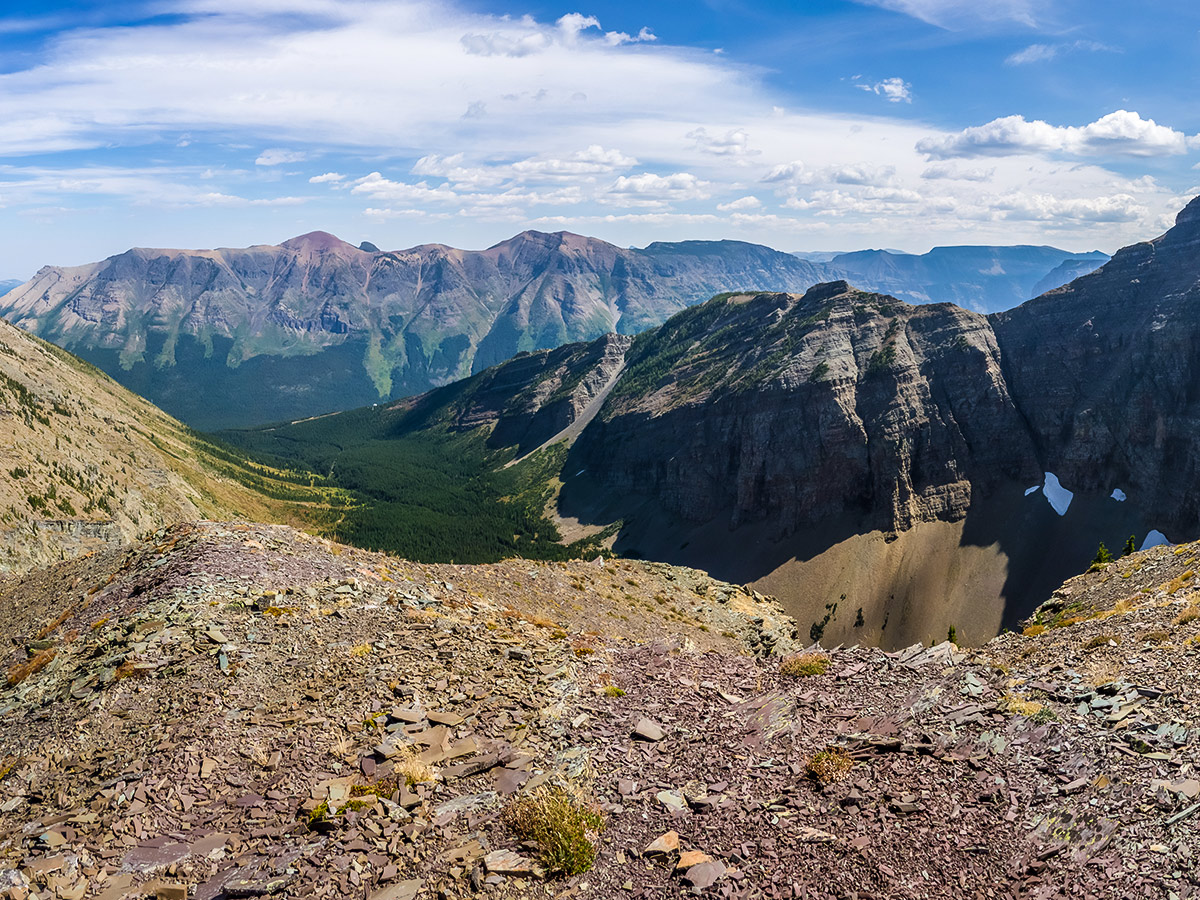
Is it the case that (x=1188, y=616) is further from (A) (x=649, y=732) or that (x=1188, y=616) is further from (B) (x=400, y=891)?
(B) (x=400, y=891)

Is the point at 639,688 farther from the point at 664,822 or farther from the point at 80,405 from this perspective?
the point at 80,405

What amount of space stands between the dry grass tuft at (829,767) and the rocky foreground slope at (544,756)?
0.07 meters

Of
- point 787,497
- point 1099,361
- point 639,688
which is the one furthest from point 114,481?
point 1099,361

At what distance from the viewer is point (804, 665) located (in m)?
22.9

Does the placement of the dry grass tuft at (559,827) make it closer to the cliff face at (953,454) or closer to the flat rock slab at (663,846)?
the flat rock slab at (663,846)

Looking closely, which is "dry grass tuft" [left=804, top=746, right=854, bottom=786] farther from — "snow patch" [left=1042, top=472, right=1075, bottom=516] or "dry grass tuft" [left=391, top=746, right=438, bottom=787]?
"snow patch" [left=1042, top=472, right=1075, bottom=516]

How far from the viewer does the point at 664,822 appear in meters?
15.2

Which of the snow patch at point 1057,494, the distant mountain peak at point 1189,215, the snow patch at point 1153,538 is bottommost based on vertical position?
the snow patch at point 1153,538

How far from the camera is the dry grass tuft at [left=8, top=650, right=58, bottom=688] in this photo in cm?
2216

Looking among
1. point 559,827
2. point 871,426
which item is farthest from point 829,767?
point 871,426

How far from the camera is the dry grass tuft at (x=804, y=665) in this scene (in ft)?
74.0

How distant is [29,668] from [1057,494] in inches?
7036

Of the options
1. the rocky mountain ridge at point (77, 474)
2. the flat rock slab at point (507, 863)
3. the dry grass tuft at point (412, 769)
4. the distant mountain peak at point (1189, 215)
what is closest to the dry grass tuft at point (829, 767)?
the flat rock slab at point (507, 863)

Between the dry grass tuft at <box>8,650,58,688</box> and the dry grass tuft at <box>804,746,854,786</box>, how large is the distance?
24873 mm
